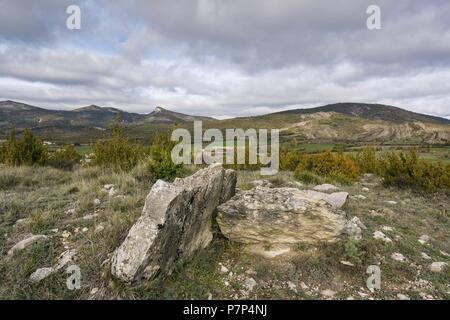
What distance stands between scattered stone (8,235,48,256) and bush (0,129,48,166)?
8.40m

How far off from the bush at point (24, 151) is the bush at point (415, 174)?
565 inches

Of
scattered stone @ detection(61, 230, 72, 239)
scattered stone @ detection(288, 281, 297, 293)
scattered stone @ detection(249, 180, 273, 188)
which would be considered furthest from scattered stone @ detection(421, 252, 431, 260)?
scattered stone @ detection(61, 230, 72, 239)

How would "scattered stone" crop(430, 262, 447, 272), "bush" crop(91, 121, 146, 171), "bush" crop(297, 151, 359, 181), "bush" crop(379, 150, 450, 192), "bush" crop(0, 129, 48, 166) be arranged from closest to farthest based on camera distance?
1. "scattered stone" crop(430, 262, 447, 272)
2. "bush" crop(91, 121, 146, 171)
3. "bush" crop(379, 150, 450, 192)
4. "bush" crop(0, 129, 48, 166)
5. "bush" crop(297, 151, 359, 181)

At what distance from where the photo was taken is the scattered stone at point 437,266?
430cm

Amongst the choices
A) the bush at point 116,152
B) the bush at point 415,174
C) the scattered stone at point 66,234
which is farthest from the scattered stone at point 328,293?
the bush at point 415,174

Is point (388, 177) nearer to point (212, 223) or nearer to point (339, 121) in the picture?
point (212, 223)

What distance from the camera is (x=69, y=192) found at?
22.5 feet

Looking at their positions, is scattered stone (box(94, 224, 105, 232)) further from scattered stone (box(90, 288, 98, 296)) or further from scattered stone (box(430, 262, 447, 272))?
scattered stone (box(430, 262, 447, 272))

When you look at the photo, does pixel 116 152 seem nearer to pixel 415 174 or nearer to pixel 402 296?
pixel 402 296

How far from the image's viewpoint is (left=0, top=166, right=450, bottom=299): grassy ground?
356cm

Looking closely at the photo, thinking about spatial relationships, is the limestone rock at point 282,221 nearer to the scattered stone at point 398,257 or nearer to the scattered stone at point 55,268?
the scattered stone at point 398,257

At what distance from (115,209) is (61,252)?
56.9 inches
